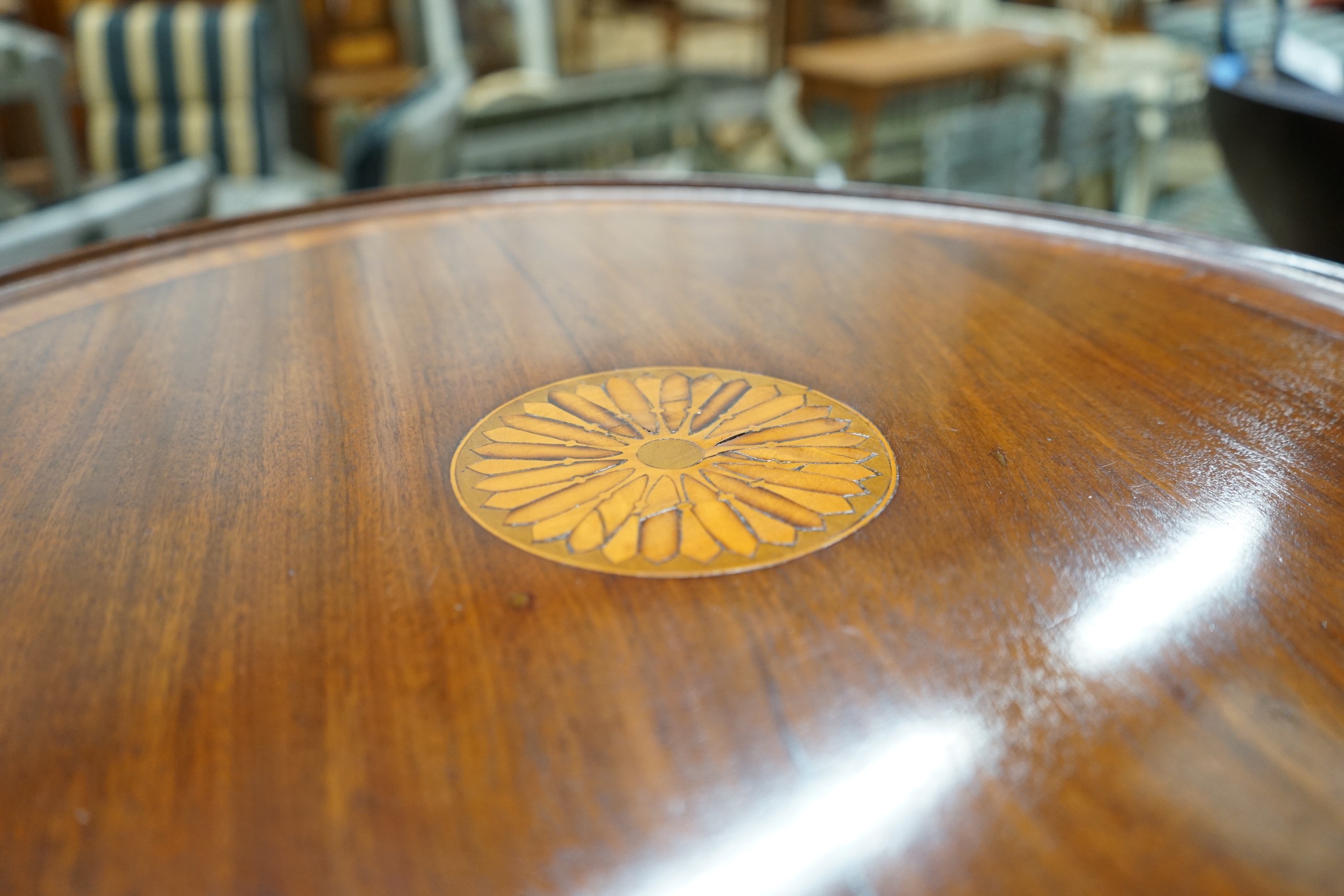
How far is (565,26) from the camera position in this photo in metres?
4.35

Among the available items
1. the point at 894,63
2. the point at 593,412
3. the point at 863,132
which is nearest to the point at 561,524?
the point at 593,412

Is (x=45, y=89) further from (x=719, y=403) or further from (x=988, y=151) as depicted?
(x=719, y=403)

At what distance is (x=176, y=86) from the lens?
9.29ft

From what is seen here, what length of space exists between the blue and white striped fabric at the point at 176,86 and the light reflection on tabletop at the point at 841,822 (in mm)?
2993

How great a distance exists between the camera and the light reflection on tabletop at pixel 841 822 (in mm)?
319

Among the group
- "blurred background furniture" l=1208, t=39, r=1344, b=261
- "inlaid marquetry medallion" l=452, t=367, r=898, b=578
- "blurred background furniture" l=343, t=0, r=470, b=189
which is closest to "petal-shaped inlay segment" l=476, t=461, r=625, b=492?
"inlaid marquetry medallion" l=452, t=367, r=898, b=578

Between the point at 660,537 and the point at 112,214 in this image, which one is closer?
the point at 660,537

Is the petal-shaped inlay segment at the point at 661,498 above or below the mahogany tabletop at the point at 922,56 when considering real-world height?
below

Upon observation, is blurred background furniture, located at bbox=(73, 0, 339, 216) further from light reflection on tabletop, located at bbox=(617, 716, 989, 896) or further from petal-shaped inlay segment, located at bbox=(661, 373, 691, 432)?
light reflection on tabletop, located at bbox=(617, 716, 989, 896)

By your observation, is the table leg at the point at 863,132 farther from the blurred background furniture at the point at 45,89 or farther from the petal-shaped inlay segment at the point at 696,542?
the petal-shaped inlay segment at the point at 696,542

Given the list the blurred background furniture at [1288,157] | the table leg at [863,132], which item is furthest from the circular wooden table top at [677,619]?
the table leg at [863,132]

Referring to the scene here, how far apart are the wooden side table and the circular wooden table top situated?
2.84 metres

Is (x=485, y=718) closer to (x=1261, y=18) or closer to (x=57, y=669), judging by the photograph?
(x=57, y=669)

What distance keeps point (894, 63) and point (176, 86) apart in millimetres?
2433
